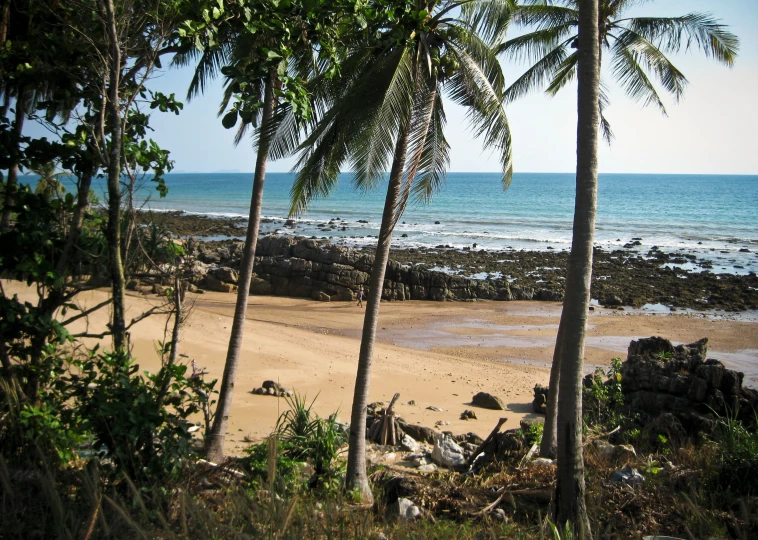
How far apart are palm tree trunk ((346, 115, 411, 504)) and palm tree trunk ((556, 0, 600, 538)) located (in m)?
2.42

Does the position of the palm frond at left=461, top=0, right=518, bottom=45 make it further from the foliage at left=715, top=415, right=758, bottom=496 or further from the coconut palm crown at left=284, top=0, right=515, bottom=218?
the foliage at left=715, top=415, right=758, bottom=496

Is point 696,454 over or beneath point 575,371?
beneath

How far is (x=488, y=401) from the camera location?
13070 millimetres

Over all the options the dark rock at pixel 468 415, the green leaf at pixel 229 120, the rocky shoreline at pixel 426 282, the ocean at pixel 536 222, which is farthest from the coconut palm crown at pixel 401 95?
the ocean at pixel 536 222

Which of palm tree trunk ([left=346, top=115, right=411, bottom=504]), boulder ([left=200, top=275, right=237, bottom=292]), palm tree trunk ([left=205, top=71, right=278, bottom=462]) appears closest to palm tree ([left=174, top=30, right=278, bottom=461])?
palm tree trunk ([left=205, top=71, right=278, bottom=462])

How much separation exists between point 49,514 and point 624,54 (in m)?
9.83

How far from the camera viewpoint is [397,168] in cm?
750

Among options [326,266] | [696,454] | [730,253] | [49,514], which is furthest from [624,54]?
[730,253]

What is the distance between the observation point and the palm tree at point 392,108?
6762 millimetres

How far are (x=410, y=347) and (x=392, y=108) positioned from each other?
44.9 feet

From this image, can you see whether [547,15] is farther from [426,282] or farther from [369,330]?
[426,282]

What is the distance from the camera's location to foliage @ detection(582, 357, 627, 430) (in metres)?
9.09

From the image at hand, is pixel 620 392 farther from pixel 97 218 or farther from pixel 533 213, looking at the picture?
pixel 533 213

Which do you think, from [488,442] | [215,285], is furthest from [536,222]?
[488,442]
